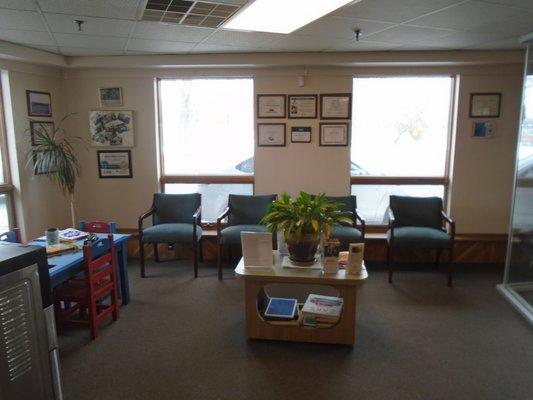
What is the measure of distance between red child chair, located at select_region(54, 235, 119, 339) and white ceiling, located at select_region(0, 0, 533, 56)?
63.5 inches

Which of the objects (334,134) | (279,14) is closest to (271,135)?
(334,134)

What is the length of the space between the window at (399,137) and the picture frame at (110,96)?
8.97 feet

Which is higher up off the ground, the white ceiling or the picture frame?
the white ceiling

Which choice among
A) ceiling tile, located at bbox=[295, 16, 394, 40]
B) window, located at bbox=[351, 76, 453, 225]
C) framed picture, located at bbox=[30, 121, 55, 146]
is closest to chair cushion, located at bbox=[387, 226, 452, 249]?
window, located at bbox=[351, 76, 453, 225]

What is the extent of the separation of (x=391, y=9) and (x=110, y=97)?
329 cm

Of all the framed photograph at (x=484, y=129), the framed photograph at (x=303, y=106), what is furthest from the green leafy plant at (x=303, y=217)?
the framed photograph at (x=484, y=129)

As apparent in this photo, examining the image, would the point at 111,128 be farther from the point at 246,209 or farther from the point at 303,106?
the point at 303,106

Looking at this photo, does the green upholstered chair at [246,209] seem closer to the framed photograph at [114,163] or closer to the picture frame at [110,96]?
the framed photograph at [114,163]

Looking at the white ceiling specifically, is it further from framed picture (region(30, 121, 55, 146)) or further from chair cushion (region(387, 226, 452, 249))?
chair cushion (region(387, 226, 452, 249))

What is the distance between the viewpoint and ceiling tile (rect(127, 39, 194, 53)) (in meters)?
3.60

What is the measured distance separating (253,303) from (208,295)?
3.21 ft

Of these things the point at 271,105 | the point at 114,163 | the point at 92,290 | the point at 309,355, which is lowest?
the point at 309,355

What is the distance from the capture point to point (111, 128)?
4594mm

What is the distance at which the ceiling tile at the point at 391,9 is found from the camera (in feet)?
8.13
